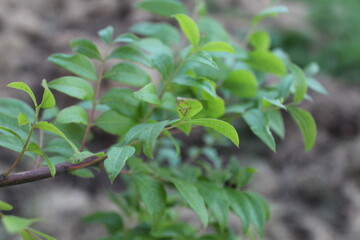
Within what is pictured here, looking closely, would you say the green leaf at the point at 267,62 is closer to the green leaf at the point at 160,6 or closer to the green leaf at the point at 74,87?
the green leaf at the point at 160,6

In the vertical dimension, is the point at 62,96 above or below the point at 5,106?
below

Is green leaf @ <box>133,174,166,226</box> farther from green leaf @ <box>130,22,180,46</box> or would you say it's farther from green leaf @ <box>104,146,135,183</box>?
green leaf @ <box>130,22,180,46</box>

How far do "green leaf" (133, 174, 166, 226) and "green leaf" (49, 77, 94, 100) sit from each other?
0.12 metres

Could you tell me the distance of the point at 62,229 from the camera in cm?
141

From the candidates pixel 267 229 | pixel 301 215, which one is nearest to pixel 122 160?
pixel 267 229

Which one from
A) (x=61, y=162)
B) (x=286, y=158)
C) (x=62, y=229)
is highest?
(x=61, y=162)

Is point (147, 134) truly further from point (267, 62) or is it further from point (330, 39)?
point (330, 39)

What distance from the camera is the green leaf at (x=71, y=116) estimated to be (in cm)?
46

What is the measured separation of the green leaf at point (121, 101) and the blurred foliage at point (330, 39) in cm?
191

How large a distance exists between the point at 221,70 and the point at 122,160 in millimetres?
286

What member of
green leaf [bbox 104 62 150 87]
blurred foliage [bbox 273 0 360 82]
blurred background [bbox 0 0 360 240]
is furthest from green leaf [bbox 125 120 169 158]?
blurred foliage [bbox 273 0 360 82]

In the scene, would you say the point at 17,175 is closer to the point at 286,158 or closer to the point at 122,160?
the point at 122,160

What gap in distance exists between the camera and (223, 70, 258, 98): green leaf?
1.94 ft

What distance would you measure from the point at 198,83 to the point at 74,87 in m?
0.15
